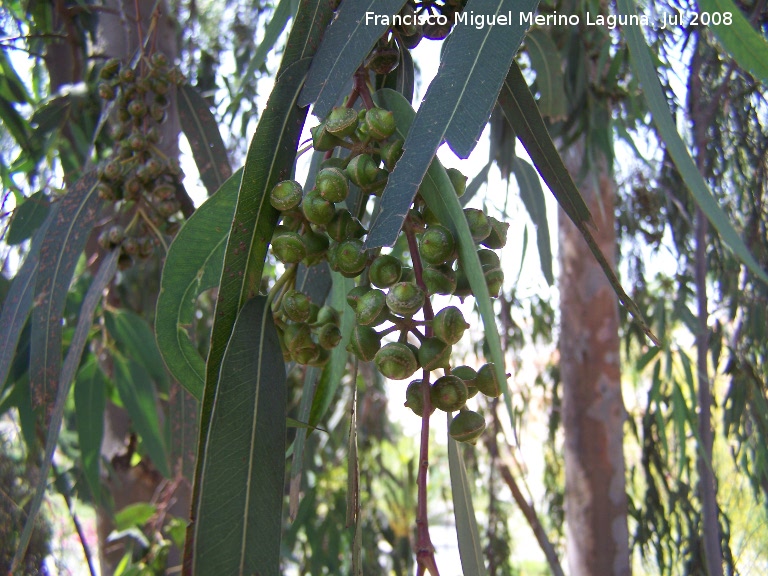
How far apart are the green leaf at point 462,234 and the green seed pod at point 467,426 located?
0.30 ft

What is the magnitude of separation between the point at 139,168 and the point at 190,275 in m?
0.48

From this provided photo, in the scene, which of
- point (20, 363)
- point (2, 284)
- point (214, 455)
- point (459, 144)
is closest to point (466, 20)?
point (459, 144)

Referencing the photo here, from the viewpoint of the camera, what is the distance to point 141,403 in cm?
163

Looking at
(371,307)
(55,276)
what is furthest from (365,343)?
(55,276)

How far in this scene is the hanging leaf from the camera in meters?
0.54

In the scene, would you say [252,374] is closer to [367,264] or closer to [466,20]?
[367,264]

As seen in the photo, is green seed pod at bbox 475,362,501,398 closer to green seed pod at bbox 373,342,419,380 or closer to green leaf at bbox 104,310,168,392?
green seed pod at bbox 373,342,419,380

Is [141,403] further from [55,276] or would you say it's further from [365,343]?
[365,343]

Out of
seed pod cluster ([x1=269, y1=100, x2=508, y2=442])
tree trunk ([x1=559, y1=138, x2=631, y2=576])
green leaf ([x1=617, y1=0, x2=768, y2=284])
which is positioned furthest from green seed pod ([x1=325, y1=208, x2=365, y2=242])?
tree trunk ([x1=559, y1=138, x2=631, y2=576])

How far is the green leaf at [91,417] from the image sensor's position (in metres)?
1.47

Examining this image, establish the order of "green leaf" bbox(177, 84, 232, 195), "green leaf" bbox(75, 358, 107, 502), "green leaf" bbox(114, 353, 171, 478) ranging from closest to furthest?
1. "green leaf" bbox(177, 84, 232, 195)
2. "green leaf" bbox(75, 358, 107, 502)
3. "green leaf" bbox(114, 353, 171, 478)

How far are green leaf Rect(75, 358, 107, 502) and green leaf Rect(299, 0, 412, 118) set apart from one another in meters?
1.07

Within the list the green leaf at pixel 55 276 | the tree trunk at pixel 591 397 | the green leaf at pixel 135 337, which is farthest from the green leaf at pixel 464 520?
the tree trunk at pixel 591 397

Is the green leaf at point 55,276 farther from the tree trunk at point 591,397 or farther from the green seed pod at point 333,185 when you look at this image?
the tree trunk at point 591,397
